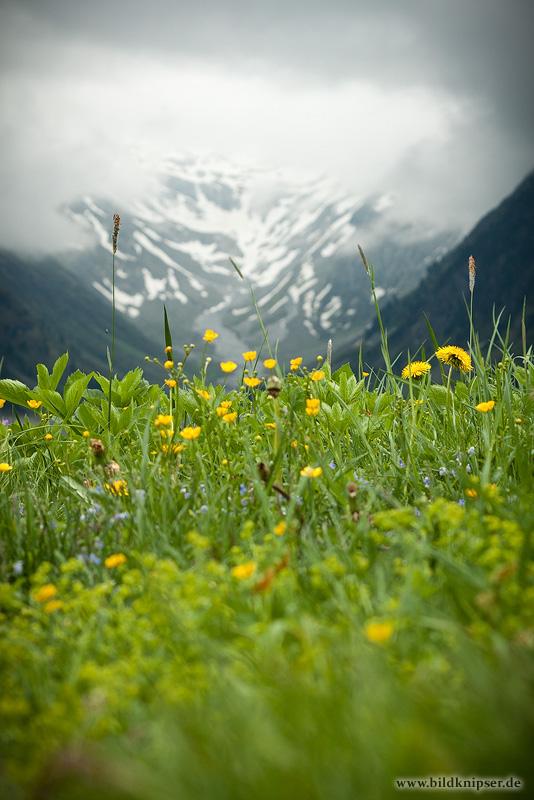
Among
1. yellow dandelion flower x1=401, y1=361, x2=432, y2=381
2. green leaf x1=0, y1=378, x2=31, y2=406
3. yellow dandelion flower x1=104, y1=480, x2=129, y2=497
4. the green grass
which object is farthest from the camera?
green leaf x1=0, y1=378, x2=31, y2=406

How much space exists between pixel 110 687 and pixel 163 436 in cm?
176

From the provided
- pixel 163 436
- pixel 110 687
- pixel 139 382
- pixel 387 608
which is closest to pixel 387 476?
pixel 163 436

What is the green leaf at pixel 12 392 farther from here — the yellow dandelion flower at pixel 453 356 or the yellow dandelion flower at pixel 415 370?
the yellow dandelion flower at pixel 453 356

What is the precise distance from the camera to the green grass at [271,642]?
3.59 ft

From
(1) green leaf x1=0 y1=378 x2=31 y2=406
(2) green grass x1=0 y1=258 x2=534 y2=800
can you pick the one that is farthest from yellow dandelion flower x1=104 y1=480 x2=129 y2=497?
(1) green leaf x1=0 y1=378 x2=31 y2=406

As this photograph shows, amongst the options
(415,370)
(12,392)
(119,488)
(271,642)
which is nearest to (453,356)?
(415,370)

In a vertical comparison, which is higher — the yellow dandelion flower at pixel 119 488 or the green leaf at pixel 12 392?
the green leaf at pixel 12 392

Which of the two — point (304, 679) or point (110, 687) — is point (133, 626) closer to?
point (110, 687)

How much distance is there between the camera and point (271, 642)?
146cm

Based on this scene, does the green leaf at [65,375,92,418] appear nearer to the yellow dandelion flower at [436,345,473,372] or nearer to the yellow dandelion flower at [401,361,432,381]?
the yellow dandelion flower at [401,361,432,381]

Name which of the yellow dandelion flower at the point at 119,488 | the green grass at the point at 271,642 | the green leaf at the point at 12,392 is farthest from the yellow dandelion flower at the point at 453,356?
the green leaf at the point at 12,392

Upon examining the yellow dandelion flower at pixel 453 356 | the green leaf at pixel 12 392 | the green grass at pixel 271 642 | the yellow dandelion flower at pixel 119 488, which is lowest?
the green grass at pixel 271 642

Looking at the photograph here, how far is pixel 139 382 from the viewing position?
498cm

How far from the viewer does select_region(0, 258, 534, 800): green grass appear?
1096mm
